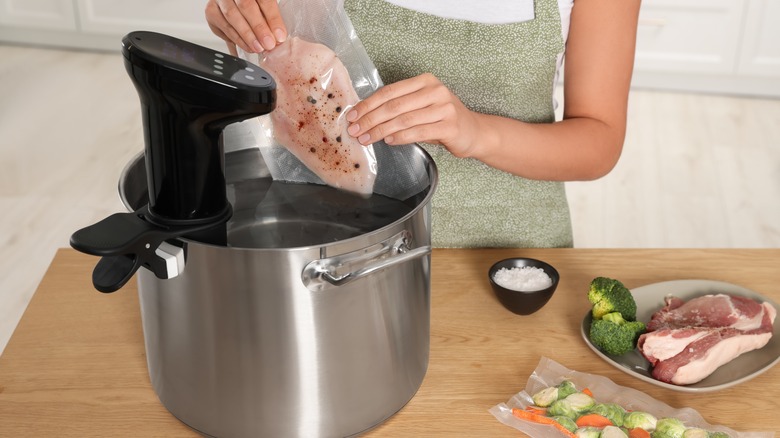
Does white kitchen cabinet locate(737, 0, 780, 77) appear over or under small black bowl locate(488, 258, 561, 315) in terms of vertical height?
under

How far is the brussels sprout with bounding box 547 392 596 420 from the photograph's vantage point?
33.9 inches

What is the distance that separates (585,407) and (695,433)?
0.35ft

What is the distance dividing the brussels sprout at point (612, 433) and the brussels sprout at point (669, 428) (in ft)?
0.13

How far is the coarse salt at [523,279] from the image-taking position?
1064mm

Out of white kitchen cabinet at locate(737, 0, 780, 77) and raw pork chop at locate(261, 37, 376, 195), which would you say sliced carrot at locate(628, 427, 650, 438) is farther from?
white kitchen cabinet at locate(737, 0, 780, 77)

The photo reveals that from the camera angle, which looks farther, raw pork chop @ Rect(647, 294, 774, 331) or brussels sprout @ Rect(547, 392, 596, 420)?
raw pork chop @ Rect(647, 294, 774, 331)

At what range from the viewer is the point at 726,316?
1.02 m

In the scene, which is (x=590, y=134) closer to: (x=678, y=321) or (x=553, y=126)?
(x=553, y=126)

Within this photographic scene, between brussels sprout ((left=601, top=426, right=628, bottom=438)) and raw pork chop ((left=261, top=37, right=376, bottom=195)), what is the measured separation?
0.36 metres

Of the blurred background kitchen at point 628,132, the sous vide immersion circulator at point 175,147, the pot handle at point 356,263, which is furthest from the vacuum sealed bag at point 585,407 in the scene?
the blurred background kitchen at point 628,132

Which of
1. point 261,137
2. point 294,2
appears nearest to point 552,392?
point 261,137

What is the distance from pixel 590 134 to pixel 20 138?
274 cm

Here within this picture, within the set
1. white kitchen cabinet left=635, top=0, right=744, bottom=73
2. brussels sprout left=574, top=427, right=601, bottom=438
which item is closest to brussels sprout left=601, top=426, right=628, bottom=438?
brussels sprout left=574, top=427, right=601, bottom=438

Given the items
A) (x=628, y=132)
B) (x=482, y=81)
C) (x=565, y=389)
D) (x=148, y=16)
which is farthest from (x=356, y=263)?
(x=148, y=16)
